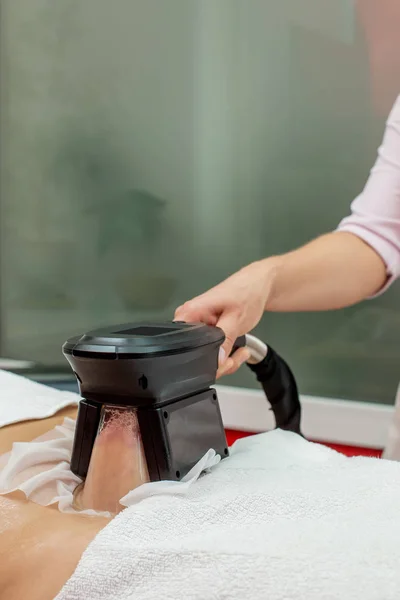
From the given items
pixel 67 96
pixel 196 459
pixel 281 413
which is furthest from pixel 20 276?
pixel 196 459

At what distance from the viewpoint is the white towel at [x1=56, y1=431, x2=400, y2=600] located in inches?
15.4

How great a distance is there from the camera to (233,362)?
765 millimetres

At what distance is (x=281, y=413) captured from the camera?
969 millimetres

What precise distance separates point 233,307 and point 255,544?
0.43 meters

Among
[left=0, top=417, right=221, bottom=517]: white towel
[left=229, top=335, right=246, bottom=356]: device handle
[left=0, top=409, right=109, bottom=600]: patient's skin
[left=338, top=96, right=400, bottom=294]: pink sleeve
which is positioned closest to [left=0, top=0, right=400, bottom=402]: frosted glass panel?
[left=338, top=96, right=400, bottom=294]: pink sleeve

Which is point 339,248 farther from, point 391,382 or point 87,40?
point 87,40

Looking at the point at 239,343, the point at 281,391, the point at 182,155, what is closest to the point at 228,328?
the point at 239,343

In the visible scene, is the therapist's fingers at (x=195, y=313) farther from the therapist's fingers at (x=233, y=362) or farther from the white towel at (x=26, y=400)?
the white towel at (x=26, y=400)

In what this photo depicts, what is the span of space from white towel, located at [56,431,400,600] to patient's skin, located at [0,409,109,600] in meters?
0.02

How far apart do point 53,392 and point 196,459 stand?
31 cm

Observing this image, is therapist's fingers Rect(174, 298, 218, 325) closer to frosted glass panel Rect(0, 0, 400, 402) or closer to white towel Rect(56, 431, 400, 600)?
white towel Rect(56, 431, 400, 600)

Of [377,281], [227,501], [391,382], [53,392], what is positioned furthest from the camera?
[391,382]

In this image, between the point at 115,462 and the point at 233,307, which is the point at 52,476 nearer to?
the point at 115,462

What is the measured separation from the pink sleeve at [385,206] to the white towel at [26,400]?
52cm
